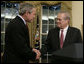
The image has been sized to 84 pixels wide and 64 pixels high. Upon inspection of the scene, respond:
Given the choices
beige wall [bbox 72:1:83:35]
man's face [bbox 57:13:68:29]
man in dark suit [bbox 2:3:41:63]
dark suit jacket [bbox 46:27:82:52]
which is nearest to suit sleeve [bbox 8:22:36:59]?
man in dark suit [bbox 2:3:41:63]

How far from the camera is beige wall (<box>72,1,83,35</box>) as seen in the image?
664cm

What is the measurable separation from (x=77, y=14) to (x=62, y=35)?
425cm

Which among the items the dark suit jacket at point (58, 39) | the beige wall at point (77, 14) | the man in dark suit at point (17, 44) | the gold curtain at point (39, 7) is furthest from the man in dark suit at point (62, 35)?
the beige wall at point (77, 14)

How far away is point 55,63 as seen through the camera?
1.10 metres

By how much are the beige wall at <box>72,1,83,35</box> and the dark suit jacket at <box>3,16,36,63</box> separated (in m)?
4.68

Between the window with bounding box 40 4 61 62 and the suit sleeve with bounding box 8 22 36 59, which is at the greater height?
the window with bounding box 40 4 61 62

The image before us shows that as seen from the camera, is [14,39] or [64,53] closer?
[64,53]

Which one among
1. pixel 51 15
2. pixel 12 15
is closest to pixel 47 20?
Answer: pixel 51 15

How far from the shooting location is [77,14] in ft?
22.1

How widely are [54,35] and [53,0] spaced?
4202 millimetres

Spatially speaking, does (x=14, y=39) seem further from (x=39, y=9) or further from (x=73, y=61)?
(x=39, y=9)

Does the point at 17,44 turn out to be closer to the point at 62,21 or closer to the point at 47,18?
the point at 62,21

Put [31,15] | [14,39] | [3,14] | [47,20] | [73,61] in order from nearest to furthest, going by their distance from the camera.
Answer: [73,61] < [14,39] < [31,15] < [3,14] < [47,20]

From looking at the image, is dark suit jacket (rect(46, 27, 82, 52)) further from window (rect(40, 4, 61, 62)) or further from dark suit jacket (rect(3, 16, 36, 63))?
window (rect(40, 4, 61, 62))
